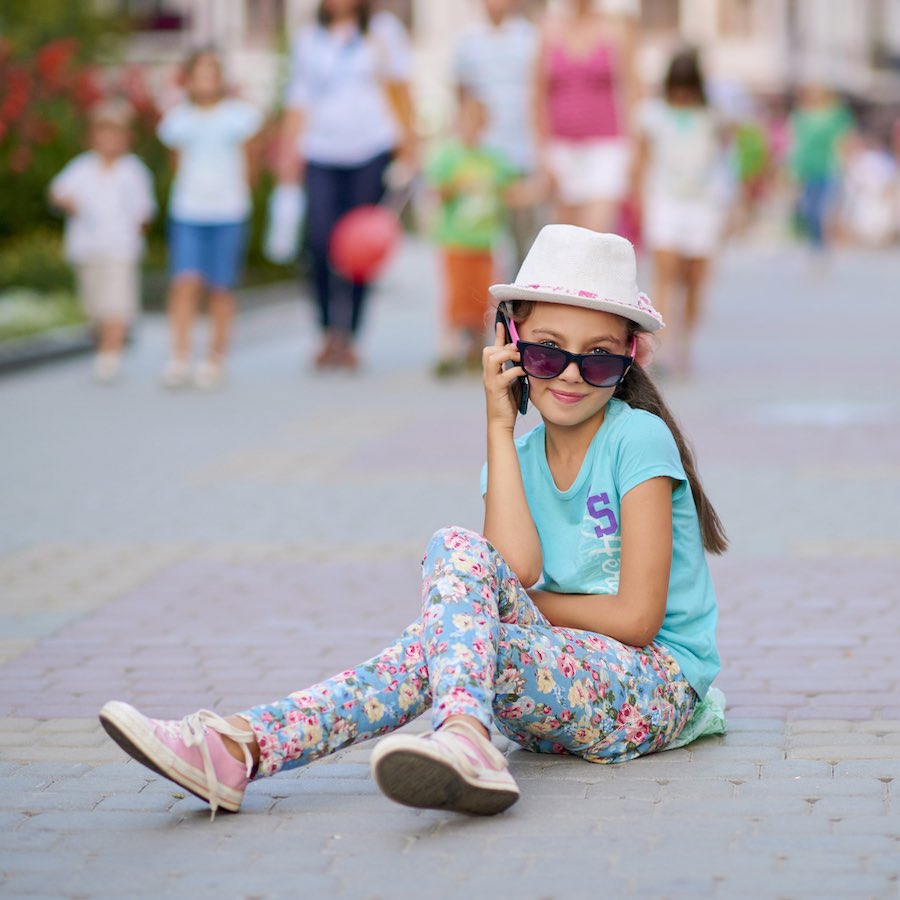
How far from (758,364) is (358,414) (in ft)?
11.3

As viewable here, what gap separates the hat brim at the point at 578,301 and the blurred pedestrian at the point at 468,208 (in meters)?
7.68

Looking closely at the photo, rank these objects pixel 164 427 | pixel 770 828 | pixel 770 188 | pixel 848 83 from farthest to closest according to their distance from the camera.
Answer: pixel 848 83 → pixel 770 188 → pixel 164 427 → pixel 770 828

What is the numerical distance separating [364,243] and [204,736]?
26.8 ft

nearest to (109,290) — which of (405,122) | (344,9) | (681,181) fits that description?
(405,122)

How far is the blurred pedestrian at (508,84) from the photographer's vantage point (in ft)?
39.6

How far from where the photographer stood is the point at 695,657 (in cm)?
423

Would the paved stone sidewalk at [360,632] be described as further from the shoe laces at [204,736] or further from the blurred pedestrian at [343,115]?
the blurred pedestrian at [343,115]

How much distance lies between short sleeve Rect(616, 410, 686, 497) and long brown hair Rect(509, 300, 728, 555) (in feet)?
0.29

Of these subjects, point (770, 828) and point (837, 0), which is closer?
point (770, 828)

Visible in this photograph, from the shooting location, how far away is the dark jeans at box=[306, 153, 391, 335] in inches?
480

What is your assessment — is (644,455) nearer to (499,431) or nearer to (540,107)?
(499,431)

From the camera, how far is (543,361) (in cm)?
409

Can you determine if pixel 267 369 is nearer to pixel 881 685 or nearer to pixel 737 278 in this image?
pixel 881 685

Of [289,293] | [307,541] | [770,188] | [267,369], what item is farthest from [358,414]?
[770,188]
